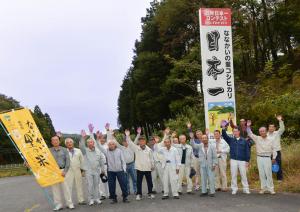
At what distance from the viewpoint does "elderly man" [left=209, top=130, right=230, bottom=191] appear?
1490 centimetres

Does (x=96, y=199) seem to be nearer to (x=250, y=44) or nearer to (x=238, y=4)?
(x=238, y=4)

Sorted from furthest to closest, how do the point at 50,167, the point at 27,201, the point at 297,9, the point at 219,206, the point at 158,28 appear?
the point at 158,28 → the point at 297,9 → the point at 27,201 → the point at 50,167 → the point at 219,206

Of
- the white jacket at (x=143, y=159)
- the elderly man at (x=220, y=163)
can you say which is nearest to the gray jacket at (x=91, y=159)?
the white jacket at (x=143, y=159)

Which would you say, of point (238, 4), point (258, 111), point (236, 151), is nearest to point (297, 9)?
point (238, 4)

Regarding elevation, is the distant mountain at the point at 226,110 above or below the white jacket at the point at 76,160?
above

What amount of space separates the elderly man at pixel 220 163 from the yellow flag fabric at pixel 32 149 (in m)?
4.99

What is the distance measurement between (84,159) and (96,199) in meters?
1.22

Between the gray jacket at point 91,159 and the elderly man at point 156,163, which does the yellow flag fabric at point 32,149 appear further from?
the elderly man at point 156,163

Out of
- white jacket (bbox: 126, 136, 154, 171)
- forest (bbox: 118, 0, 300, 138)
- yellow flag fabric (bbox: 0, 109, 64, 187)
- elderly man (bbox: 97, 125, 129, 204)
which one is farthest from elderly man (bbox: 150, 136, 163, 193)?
forest (bbox: 118, 0, 300, 138)

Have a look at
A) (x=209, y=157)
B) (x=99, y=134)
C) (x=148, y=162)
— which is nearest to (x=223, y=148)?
(x=209, y=157)

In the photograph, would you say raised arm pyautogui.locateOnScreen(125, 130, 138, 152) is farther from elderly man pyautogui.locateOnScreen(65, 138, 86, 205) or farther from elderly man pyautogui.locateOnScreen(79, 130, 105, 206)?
elderly man pyautogui.locateOnScreen(65, 138, 86, 205)

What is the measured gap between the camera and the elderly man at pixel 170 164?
13.7m

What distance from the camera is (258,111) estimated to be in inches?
974

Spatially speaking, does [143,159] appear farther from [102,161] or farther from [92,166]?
[92,166]
